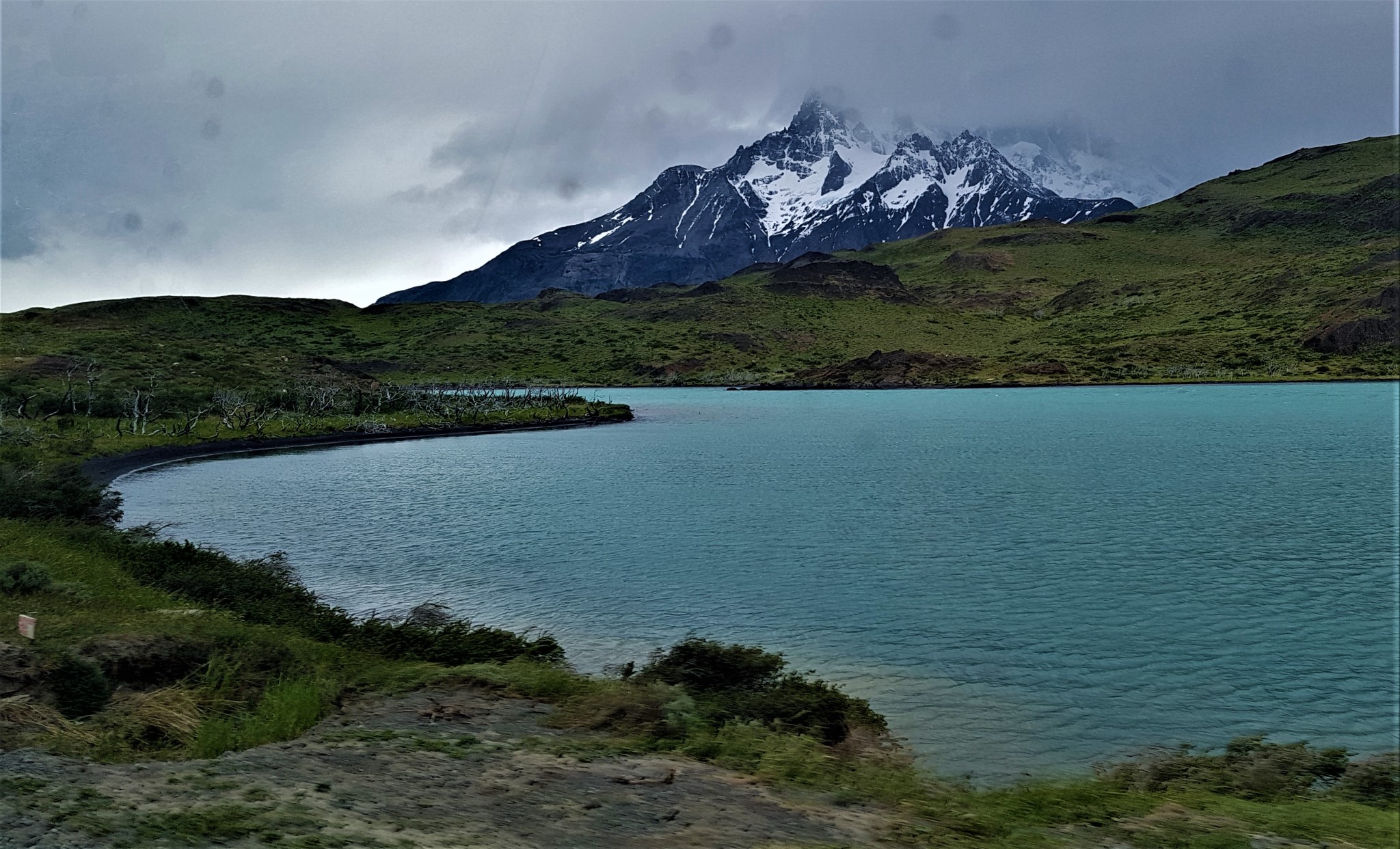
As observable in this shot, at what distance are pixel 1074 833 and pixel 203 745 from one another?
37.1 feet

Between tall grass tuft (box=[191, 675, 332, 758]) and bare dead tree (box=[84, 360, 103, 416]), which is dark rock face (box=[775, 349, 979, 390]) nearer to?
bare dead tree (box=[84, 360, 103, 416])

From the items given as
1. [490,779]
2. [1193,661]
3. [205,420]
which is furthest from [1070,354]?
[490,779]

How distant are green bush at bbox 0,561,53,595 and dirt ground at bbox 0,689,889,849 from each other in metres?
10.4

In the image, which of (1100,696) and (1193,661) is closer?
(1100,696)

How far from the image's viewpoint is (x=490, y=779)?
10672 mm

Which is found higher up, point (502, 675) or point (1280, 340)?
point (1280, 340)

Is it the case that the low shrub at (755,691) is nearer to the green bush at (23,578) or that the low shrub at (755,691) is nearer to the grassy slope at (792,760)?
the grassy slope at (792,760)

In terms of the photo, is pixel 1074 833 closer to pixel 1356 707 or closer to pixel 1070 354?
pixel 1356 707

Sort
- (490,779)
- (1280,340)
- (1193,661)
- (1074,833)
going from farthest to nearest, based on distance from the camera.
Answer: (1280,340)
(1193,661)
(490,779)
(1074,833)

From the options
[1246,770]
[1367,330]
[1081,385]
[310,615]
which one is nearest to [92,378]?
[310,615]

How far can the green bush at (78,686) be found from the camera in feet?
40.5

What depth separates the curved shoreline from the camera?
54.4 m

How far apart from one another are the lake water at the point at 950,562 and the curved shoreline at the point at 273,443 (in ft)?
7.24

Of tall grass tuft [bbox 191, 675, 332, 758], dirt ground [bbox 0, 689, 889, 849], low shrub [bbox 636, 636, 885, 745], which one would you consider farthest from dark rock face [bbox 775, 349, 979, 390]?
dirt ground [bbox 0, 689, 889, 849]
